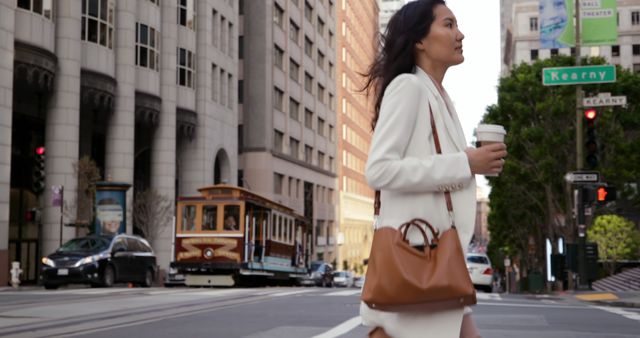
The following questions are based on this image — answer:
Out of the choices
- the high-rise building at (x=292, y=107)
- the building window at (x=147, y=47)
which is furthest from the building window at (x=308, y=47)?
the building window at (x=147, y=47)

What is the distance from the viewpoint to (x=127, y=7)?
125 ft

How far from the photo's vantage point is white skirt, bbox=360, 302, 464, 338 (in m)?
2.66

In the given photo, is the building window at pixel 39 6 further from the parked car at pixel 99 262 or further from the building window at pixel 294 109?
the building window at pixel 294 109

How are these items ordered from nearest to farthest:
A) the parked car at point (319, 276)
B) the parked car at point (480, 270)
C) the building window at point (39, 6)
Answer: the parked car at point (480, 270)
the building window at point (39, 6)
the parked car at point (319, 276)

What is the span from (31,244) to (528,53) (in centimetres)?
7285

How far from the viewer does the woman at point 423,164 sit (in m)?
2.68

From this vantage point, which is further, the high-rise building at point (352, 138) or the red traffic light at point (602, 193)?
the high-rise building at point (352, 138)

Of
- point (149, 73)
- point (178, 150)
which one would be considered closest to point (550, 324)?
point (149, 73)

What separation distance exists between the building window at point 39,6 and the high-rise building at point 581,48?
57.3 m

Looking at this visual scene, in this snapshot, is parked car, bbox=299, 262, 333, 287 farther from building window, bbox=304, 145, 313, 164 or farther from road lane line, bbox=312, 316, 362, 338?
road lane line, bbox=312, 316, 362, 338

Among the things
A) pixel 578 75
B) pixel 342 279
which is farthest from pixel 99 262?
pixel 342 279

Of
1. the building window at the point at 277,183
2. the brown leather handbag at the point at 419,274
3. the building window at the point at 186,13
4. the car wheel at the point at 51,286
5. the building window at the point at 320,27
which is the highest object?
the building window at the point at 320,27

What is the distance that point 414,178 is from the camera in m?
2.69

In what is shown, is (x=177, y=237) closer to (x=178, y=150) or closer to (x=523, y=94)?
(x=523, y=94)
